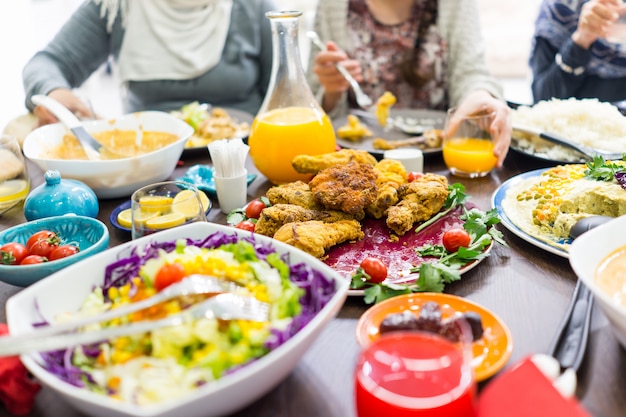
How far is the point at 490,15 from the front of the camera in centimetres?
669

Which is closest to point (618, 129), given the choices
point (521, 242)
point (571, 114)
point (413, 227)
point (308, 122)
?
point (571, 114)

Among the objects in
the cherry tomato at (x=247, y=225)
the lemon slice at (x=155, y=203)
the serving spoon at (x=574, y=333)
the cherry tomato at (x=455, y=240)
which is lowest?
the cherry tomato at (x=247, y=225)

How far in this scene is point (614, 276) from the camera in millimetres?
1024

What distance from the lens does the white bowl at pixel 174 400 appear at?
0.75 meters

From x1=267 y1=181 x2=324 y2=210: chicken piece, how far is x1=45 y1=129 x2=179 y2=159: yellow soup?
2.13 ft

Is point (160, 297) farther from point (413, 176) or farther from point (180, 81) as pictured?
point (180, 81)

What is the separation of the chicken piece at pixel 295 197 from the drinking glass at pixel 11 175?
2.72ft

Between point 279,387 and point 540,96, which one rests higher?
point 279,387

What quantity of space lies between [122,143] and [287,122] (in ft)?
2.22

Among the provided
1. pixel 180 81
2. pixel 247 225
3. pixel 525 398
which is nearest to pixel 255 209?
pixel 247 225

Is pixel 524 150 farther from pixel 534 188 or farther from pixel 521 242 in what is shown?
pixel 521 242

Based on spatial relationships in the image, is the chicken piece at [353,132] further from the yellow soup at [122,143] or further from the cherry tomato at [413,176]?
the yellow soup at [122,143]

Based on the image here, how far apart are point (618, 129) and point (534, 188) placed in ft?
2.06

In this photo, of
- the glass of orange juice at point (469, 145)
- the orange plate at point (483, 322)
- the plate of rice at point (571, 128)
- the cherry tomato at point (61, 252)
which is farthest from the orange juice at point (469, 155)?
the cherry tomato at point (61, 252)
